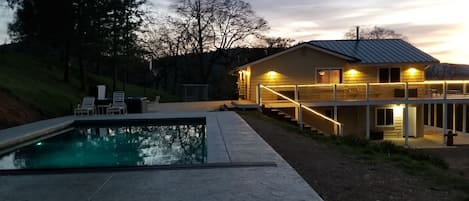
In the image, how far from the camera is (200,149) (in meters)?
9.85

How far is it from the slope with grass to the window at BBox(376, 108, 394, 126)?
1500cm

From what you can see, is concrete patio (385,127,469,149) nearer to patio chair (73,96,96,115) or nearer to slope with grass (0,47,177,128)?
patio chair (73,96,96,115)

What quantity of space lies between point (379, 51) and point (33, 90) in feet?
57.3

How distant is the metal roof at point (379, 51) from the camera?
22.2 m

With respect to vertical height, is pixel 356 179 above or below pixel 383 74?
below

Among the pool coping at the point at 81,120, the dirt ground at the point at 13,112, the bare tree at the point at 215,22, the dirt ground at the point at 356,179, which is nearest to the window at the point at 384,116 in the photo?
the pool coping at the point at 81,120

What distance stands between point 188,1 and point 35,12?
15696mm

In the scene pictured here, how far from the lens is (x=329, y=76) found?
22.8 metres

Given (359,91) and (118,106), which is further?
(359,91)

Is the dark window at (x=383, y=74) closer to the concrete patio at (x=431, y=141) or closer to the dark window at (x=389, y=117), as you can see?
the dark window at (x=389, y=117)

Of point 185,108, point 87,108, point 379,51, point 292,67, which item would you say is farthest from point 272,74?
point 87,108

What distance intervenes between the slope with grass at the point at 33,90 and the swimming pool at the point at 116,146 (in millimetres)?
2376

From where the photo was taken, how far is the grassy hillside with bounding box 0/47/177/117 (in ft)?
60.5

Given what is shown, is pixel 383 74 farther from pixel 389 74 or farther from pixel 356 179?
pixel 356 179
